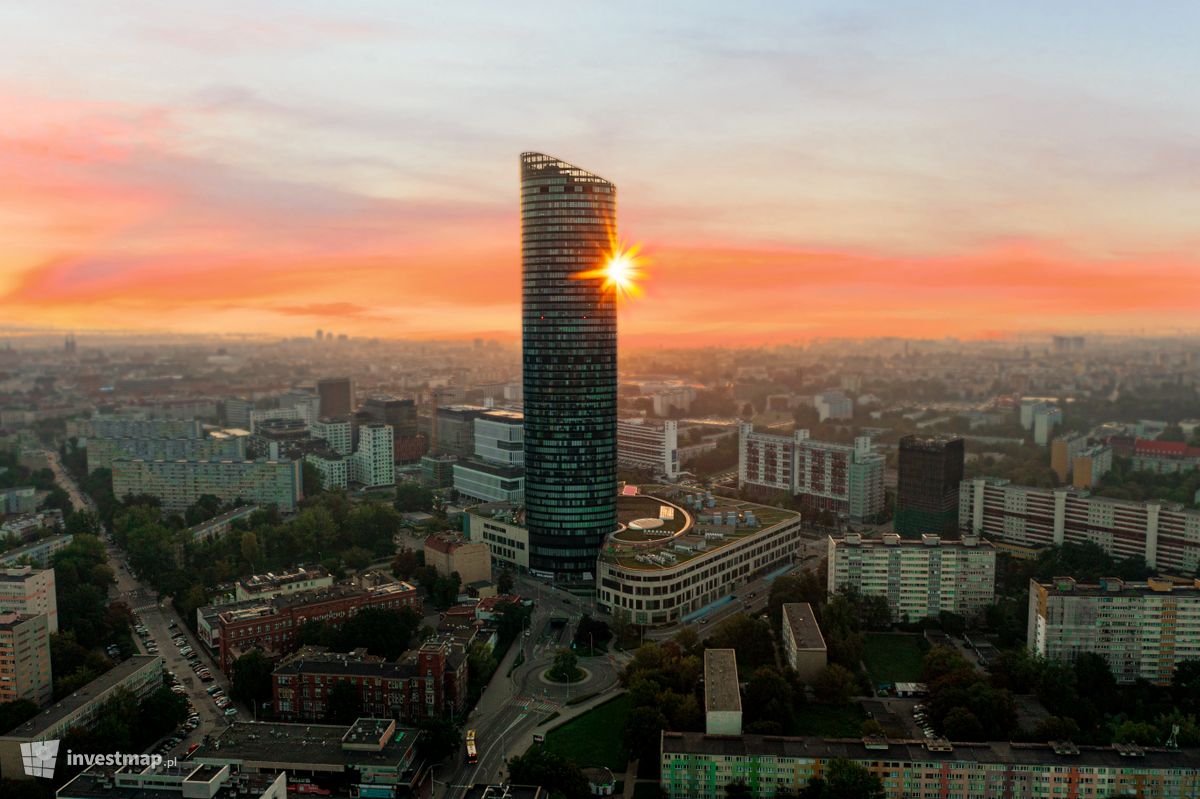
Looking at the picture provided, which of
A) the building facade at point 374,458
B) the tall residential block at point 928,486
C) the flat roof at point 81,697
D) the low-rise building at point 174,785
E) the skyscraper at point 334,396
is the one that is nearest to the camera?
the low-rise building at point 174,785

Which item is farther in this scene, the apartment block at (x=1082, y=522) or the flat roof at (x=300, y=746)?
the apartment block at (x=1082, y=522)

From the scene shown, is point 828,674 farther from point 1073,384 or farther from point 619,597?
point 1073,384

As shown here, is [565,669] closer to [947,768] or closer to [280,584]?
[947,768]

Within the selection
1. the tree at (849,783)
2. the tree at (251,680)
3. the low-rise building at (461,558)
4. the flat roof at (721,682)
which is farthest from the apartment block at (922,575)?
the tree at (251,680)

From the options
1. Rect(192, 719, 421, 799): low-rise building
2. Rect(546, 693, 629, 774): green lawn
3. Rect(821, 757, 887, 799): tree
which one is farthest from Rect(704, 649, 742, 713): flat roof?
Rect(192, 719, 421, 799): low-rise building

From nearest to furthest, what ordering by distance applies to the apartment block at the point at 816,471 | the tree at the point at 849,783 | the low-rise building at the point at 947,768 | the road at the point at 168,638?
the tree at the point at 849,783
the low-rise building at the point at 947,768
the road at the point at 168,638
the apartment block at the point at 816,471

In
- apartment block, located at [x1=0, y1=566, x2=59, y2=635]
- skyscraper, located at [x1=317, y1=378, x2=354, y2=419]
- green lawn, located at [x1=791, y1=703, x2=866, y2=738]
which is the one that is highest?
skyscraper, located at [x1=317, y1=378, x2=354, y2=419]

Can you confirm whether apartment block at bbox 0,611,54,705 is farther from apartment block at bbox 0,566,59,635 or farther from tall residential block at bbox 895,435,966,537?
tall residential block at bbox 895,435,966,537

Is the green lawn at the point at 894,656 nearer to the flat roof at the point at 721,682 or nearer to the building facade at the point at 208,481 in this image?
the flat roof at the point at 721,682
